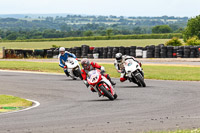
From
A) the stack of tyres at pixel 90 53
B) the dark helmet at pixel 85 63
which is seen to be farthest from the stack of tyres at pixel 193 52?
the dark helmet at pixel 85 63

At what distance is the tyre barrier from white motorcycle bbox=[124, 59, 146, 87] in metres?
21.6

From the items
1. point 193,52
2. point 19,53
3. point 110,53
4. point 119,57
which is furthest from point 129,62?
point 19,53

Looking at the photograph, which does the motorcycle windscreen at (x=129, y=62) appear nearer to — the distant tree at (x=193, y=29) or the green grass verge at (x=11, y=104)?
the green grass verge at (x=11, y=104)

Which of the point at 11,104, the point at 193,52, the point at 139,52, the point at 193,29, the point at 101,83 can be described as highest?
the point at 101,83

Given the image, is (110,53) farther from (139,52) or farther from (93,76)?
(93,76)

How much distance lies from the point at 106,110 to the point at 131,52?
100 feet

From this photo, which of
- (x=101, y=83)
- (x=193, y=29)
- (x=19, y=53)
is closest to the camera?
(x=101, y=83)

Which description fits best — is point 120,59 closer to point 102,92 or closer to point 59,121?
point 102,92

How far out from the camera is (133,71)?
18.8 m

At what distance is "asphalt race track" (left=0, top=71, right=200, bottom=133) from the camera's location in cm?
966

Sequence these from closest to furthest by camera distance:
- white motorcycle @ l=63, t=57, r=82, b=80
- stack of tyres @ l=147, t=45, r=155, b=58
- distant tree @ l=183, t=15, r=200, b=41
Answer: white motorcycle @ l=63, t=57, r=82, b=80, stack of tyres @ l=147, t=45, r=155, b=58, distant tree @ l=183, t=15, r=200, b=41

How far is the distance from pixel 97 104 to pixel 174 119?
4050 millimetres

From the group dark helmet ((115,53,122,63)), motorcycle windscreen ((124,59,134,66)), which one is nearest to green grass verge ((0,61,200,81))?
motorcycle windscreen ((124,59,134,66))

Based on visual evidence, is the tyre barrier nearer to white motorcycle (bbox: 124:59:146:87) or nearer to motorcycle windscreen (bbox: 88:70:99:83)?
white motorcycle (bbox: 124:59:146:87)
